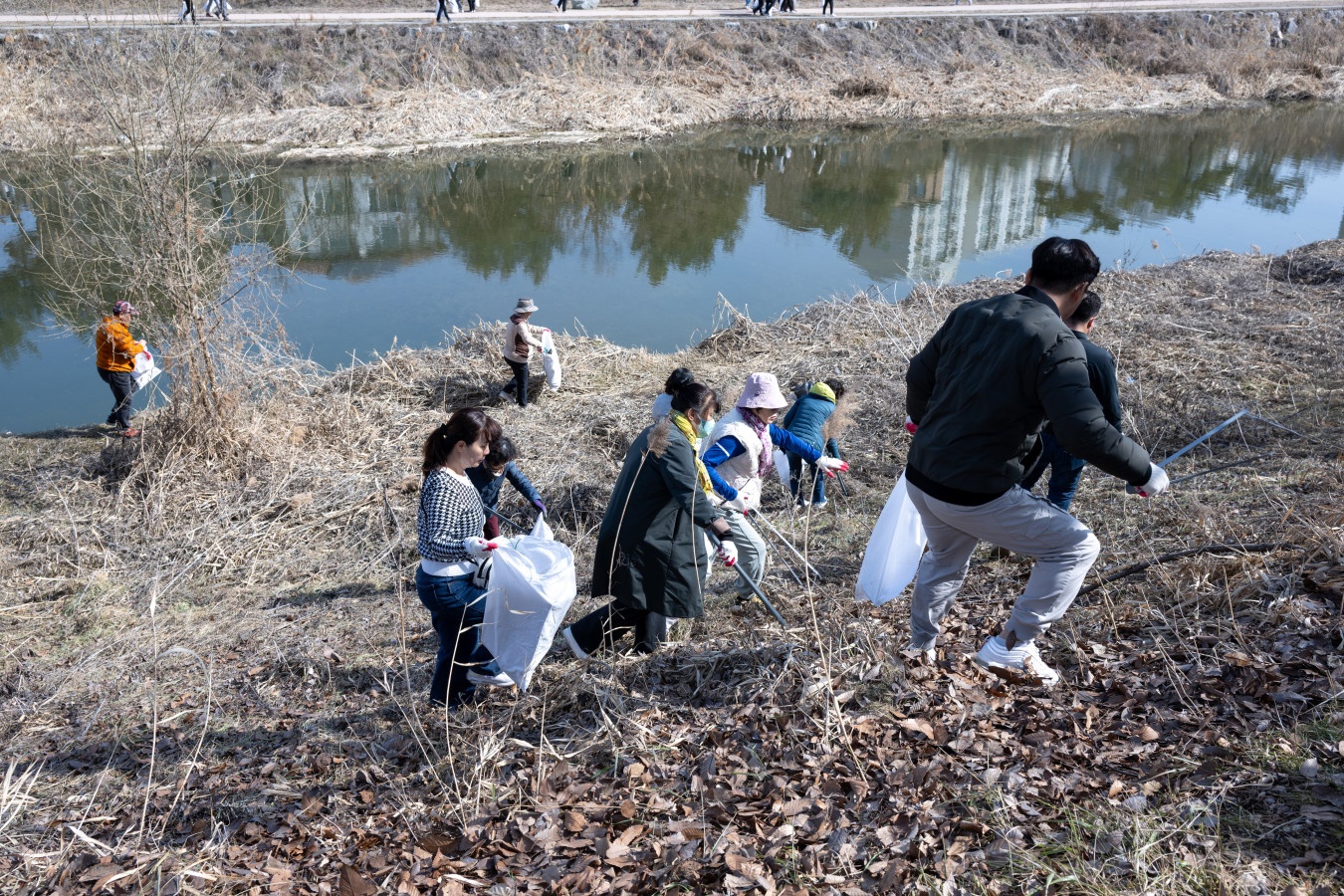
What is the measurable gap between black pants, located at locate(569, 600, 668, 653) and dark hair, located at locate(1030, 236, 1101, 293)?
2206 millimetres

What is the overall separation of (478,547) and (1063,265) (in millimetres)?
2507

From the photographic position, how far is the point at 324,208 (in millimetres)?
18125

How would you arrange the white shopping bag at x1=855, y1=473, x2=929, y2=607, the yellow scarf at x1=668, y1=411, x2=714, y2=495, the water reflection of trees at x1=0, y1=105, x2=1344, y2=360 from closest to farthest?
the yellow scarf at x1=668, y1=411, x2=714, y2=495, the white shopping bag at x1=855, y1=473, x2=929, y2=607, the water reflection of trees at x1=0, y1=105, x2=1344, y2=360

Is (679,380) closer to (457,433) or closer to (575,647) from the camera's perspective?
(457,433)

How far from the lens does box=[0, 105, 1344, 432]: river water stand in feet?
44.7

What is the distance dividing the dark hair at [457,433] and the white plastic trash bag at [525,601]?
0.48 meters

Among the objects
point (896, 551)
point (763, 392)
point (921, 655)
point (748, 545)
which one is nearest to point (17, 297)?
point (763, 392)

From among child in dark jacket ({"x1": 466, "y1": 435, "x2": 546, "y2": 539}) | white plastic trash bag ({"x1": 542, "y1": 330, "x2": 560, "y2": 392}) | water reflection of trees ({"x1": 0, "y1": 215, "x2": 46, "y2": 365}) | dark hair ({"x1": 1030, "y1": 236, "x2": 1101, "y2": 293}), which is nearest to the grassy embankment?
child in dark jacket ({"x1": 466, "y1": 435, "x2": 546, "y2": 539})

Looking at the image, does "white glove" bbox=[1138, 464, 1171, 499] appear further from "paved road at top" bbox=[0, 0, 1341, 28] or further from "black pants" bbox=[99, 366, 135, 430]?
"paved road at top" bbox=[0, 0, 1341, 28]

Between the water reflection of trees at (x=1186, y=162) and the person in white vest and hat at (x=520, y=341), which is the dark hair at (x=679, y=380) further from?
the water reflection of trees at (x=1186, y=162)

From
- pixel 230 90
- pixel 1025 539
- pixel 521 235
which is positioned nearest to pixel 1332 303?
pixel 1025 539

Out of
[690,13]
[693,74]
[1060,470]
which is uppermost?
[690,13]

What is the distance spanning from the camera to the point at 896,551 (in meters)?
4.19

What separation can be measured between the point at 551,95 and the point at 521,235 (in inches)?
394
